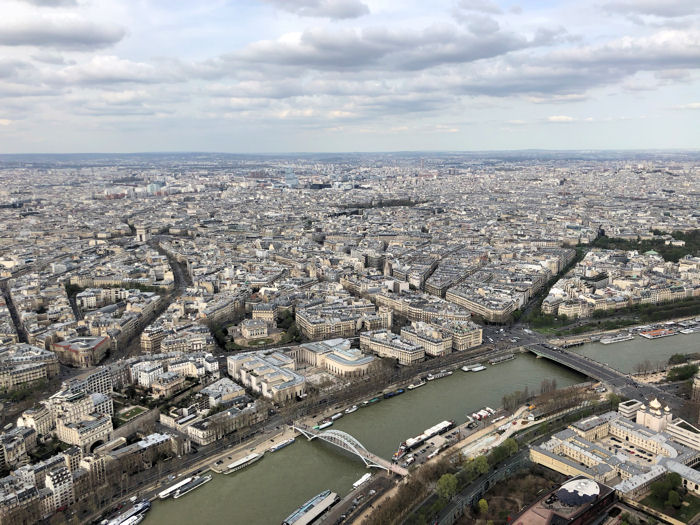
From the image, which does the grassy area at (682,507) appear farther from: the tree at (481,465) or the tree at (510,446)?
the tree at (481,465)

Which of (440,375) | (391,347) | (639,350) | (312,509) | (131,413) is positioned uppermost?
(391,347)

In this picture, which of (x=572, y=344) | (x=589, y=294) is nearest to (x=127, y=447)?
(x=572, y=344)

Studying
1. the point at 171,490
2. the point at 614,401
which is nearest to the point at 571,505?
the point at 614,401

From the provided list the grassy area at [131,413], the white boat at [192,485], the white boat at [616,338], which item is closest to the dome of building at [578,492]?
the white boat at [192,485]

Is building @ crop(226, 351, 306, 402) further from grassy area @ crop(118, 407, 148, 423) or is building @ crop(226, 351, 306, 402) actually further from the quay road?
the quay road

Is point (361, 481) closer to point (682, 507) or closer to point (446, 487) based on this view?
point (446, 487)

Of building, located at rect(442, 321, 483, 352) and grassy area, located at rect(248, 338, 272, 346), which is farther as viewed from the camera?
grassy area, located at rect(248, 338, 272, 346)

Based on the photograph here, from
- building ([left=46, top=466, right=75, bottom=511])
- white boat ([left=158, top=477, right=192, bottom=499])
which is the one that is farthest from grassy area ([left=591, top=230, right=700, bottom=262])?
building ([left=46, top=466, right=75, bottom=511])
